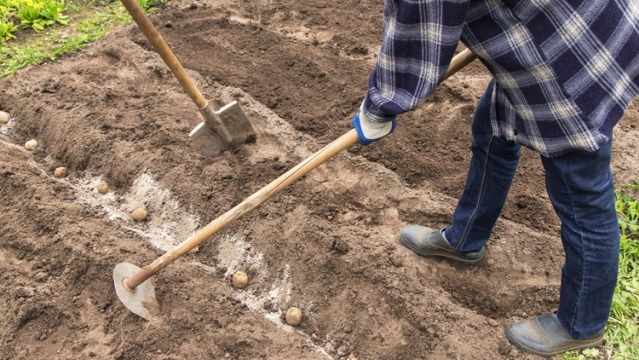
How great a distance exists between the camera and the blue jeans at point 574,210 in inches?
76.8

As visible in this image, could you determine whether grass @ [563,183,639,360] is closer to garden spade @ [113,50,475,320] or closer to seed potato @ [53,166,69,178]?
garden spade @ [113,50,475,320]

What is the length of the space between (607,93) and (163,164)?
2703 millimetres

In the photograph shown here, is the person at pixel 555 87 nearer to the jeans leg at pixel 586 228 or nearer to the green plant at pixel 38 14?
the jeans leg at pixel 586 228

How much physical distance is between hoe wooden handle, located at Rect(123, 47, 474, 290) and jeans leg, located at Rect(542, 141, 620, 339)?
2.19 ft

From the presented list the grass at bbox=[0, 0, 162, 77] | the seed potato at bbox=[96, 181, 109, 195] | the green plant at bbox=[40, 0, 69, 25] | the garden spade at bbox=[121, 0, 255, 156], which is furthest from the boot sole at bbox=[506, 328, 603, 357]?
the green plant at bbox=[40, 0, 69, 25]

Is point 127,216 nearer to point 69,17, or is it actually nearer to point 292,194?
point 292,194

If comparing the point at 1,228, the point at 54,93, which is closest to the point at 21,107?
the point at 54,93

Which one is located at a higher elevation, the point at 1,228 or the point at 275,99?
the point at 1,228

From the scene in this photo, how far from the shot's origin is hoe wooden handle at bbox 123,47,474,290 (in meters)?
2.33

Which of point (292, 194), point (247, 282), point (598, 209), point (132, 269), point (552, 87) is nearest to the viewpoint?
point (552, 87)

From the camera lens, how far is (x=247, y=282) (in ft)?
9.86

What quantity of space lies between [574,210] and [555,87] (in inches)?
20.3

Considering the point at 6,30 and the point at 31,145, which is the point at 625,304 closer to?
the point at 31,145

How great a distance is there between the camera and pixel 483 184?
8.24ft
